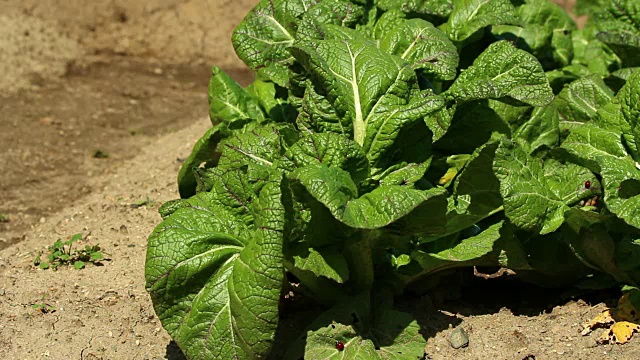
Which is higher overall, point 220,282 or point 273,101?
point 273,101

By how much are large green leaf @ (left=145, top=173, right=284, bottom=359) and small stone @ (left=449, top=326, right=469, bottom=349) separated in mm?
1001

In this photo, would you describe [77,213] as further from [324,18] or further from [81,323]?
[324,18]

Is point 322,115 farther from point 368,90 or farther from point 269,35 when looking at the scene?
point 269,35

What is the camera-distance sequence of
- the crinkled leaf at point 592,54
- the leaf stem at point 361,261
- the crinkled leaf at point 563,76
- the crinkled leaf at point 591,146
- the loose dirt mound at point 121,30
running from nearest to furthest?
the leaf stem at point 361,261
the crinkled leaf at point 591,146
the crinkled leaf at point 563,76
the crinkled leaf at point 592,54
the loose dirt mound at point 121,30

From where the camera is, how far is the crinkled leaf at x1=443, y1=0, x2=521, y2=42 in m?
5.19

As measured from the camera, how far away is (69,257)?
5582mm

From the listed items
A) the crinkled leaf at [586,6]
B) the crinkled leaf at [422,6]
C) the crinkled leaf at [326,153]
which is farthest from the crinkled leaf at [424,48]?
the crinkled leaf at [586,6]

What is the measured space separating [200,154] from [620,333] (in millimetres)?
2378

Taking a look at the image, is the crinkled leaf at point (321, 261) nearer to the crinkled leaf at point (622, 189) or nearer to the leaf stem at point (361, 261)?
the leaf stem at point (361, 261)

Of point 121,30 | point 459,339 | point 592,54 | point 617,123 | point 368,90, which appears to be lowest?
point 121,30

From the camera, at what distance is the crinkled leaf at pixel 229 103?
5379mm

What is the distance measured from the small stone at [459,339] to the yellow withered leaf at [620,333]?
0.63 meters

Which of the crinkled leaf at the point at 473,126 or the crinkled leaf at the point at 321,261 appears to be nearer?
the crinkled leaf at the point at 321,261

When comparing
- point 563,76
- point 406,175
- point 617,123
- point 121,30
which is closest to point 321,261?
point 406,175
